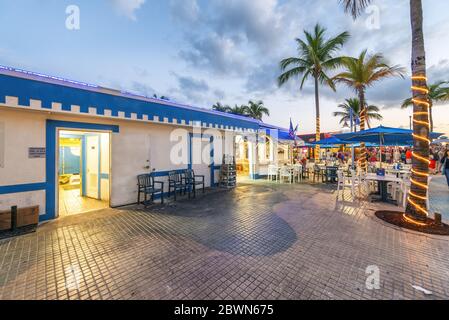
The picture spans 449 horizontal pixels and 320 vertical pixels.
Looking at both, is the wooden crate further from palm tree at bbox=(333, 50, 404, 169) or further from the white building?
palm tree at bbox=(333, 50, 404, 169)

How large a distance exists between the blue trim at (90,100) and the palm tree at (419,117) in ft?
21.2

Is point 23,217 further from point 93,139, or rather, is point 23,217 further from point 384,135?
point 384,135

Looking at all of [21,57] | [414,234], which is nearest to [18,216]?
[21,57]

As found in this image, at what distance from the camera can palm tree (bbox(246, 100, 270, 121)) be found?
28.2 metres

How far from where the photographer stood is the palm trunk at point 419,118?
4.28 m

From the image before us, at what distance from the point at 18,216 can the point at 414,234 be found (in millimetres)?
8317

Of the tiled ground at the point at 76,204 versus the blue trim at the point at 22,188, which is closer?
the blue trim at the point at 22,188

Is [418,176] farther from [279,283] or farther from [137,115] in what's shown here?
[137,115]

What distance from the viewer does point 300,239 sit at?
12.2 feet

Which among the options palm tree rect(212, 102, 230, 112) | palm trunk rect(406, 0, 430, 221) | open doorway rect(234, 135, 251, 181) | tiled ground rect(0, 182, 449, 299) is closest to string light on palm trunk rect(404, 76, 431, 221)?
palm trunk rect(406, 0, 430, 221)

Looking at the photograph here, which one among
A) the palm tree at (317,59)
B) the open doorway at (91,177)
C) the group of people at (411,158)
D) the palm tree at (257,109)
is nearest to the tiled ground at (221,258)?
the open doorway at (91,177)

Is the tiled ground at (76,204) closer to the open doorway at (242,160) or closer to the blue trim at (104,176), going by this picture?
the blue trim at (104,176)

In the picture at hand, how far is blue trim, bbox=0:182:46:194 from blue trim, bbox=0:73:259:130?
1872 millimetres

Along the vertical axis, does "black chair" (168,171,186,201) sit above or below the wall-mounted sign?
below
